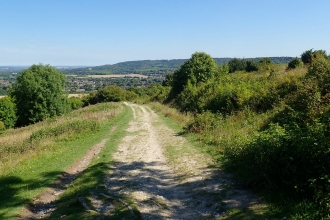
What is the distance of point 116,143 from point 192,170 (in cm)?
673

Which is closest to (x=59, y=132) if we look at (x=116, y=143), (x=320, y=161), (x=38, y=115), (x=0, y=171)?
(x=116, y=143)

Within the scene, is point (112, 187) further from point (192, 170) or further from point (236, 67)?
point (236, 67)

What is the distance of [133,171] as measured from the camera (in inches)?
406

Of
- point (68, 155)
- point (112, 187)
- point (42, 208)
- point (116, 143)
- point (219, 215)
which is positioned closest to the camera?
point (219, 215)

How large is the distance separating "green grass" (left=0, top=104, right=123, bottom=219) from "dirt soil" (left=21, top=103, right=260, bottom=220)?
0.38 metres

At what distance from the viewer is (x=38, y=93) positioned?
50.0 m

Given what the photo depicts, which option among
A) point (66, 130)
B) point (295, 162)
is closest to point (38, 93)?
point (66, 130)

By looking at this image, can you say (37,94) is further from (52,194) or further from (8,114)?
(52,194)

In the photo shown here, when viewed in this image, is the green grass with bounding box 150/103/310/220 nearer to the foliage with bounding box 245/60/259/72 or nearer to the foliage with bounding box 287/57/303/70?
the foliage with bounding box 287/57/303/70

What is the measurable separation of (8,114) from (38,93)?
11.3 metres

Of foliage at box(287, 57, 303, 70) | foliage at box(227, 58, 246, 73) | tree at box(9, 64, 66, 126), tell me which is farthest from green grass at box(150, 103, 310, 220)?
tree at box(9, 64, 66, 126)

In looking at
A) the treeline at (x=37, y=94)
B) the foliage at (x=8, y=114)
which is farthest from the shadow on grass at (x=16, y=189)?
the foliage at (x=8, y=114)

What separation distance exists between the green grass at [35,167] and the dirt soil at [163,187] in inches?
14.8

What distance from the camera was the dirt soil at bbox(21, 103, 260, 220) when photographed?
6746 millimetres
